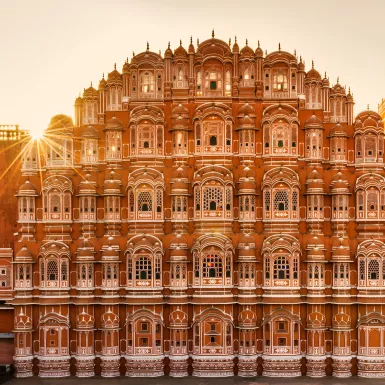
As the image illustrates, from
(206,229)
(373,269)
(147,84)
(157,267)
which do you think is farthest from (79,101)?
(373,269)

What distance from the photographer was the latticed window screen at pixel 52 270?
130ft

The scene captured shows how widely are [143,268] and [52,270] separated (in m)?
6.53

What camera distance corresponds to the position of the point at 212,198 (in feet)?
131

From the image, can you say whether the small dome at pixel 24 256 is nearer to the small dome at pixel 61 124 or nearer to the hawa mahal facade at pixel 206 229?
the hawa mahal facade at pixel 206 229

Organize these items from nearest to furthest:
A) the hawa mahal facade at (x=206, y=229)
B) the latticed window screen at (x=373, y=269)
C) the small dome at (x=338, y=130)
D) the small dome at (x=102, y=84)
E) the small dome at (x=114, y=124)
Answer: the hawa mahal facade at (x=206, y=229)
the latticed window screen at (x=373, y=269)
the small dome at (x=338, y=130)
the small dome at (x=114, y=124)
the small dome at (x=102, y=84)

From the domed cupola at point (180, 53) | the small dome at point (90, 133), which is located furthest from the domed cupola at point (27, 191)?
the domed cupola at point (180, 53)

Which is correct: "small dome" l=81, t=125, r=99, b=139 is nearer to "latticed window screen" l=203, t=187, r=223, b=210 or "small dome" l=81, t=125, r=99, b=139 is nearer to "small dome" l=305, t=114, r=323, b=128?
"latticed window screen" l=203, t=187, r=223, b=210

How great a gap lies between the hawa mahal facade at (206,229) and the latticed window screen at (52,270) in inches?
4.1

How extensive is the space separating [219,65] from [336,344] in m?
21.6

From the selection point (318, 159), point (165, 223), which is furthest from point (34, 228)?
point (318, 159)

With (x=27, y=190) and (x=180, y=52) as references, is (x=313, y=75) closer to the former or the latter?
(x=180, y=52)

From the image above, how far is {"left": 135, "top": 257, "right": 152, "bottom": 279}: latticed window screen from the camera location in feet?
129

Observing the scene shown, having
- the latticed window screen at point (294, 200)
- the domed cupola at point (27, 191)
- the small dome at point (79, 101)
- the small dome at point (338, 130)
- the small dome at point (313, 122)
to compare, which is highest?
the small dome at point (79, 101)

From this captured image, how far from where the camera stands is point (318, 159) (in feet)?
133
